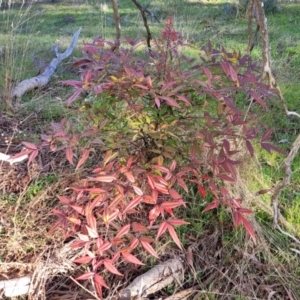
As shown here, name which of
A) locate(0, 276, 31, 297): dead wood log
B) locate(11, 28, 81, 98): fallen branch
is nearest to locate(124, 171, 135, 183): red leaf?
locate(0, 276, 31, 297): dead wood log

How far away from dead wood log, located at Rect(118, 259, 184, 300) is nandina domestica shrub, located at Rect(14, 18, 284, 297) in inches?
4.8

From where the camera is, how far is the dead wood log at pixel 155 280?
5.51 feet

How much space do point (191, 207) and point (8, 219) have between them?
0.87 meters

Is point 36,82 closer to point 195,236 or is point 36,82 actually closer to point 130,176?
point 195,236

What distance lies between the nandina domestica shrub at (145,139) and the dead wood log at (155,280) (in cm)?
12

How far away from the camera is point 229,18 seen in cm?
637

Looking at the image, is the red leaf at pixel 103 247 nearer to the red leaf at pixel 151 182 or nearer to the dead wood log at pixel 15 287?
the red leaf at pixel 151 182

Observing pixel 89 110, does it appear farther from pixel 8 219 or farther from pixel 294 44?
pixel 294 44

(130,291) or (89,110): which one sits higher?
(89,110)

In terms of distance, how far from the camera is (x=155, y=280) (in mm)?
1761

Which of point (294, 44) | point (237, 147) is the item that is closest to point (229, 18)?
point (294, 44)

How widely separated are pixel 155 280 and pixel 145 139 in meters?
0.58

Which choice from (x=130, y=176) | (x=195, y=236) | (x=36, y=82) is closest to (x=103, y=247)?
(x=130, y=176)

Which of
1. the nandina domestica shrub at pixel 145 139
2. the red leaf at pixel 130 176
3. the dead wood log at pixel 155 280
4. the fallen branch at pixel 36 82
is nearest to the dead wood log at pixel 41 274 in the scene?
the nandina domestica shrub at pixel 145 139
